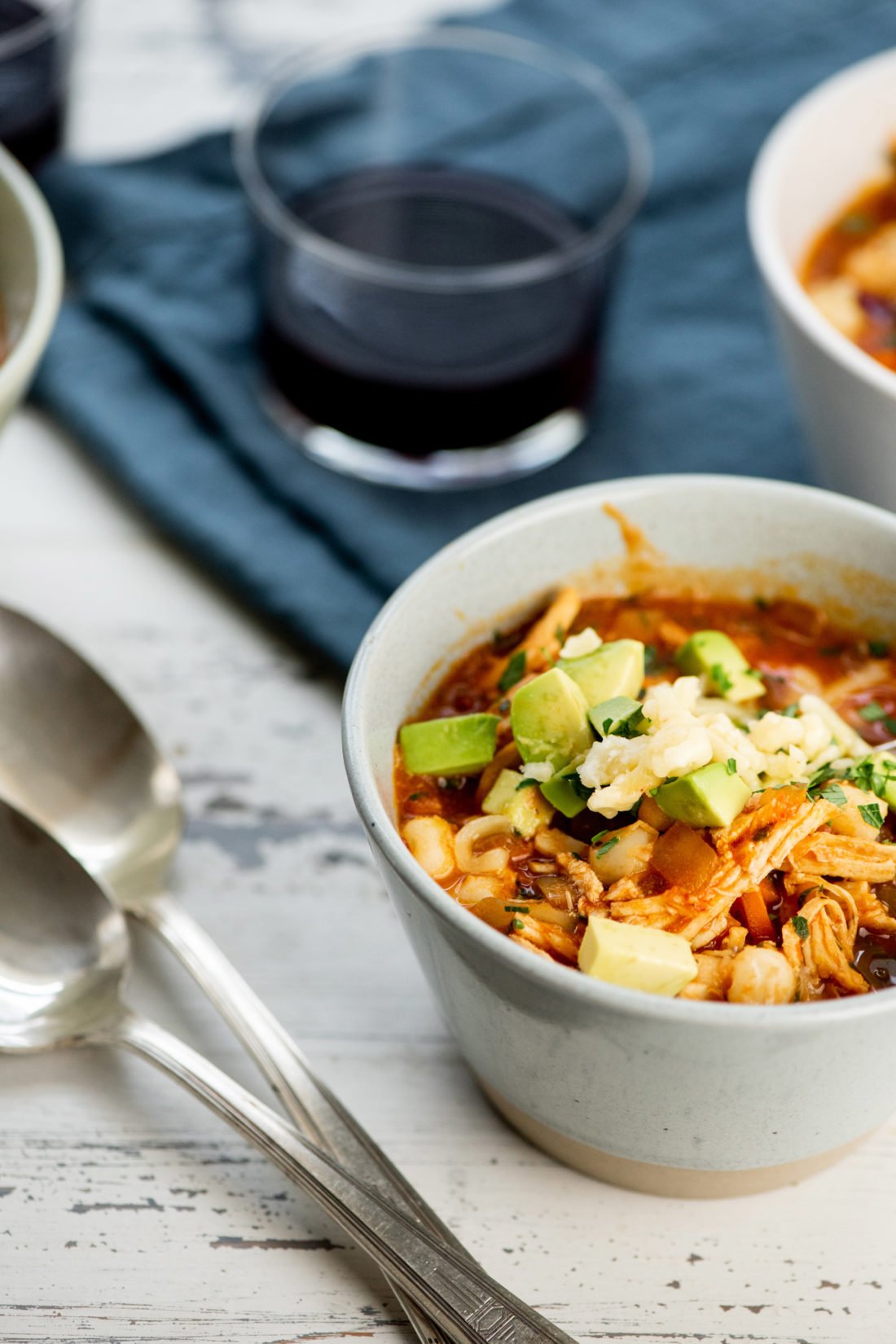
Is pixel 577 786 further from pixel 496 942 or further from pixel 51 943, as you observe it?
pixel 51 943

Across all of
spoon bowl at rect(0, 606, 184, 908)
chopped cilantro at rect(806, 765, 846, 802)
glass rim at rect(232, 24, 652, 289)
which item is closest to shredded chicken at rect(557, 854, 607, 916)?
chopped cilantro at rect(806, 765, 846, 802)

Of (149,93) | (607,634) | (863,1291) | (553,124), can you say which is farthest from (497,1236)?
(149,93)

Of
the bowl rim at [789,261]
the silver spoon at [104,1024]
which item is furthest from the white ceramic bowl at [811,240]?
the silver spoon at [104,1024]

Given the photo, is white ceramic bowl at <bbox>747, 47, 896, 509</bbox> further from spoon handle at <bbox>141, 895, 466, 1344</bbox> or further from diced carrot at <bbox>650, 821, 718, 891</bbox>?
spoon handle at <bbox>141, 895, 466, 1344</bbox>

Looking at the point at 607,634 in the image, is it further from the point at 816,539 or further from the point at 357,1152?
the point at 357,1152

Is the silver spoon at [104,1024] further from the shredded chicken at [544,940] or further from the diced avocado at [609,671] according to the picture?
the diced avocado at [609,671]
